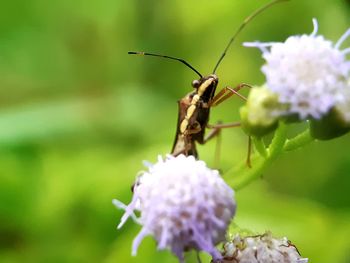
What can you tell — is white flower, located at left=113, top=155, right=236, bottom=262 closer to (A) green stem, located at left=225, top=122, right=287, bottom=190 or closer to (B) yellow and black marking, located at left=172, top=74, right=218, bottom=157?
(A) green stem, located at left=225, top=122, right=287, bottom=190

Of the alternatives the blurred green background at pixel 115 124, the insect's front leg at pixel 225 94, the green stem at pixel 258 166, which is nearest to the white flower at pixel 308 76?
the green stem at pixel 258 166

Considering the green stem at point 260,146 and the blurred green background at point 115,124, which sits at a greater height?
the green stem at point 260,146

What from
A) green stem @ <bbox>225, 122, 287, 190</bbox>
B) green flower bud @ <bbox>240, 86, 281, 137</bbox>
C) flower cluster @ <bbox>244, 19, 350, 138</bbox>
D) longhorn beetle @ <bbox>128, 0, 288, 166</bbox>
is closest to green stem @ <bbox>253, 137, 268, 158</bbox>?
green stem @ <bbox>225, 122, 287, 190</bbox>

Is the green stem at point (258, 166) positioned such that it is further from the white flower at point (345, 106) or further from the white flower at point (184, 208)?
the white flower at point (184, 208)

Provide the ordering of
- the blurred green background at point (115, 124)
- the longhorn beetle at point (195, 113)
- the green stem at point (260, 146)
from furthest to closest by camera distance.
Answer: the blurred green background at point (115, 124)
the longhorn beetle at point (195, 113)
the green stem at point (260, 146)

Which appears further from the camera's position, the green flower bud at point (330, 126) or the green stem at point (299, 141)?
the green stem at point (299, 141)

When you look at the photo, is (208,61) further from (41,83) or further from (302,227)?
(302,227)

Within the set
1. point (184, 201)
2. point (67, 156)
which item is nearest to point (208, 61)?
point (67, 156)

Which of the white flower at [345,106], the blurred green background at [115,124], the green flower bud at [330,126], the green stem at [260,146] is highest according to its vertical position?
the white flower at [345,106]
